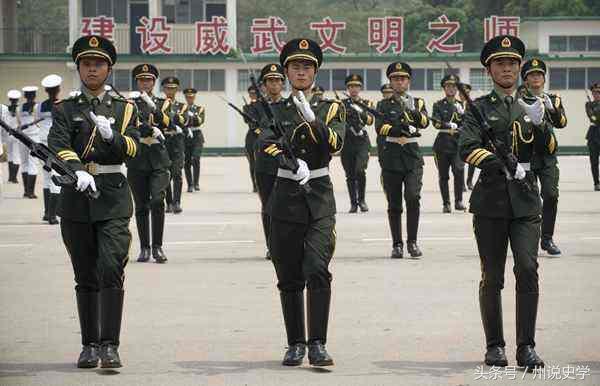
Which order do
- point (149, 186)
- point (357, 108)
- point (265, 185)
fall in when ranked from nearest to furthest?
point (265, 185) → point (149, 186) → point (357, 108)

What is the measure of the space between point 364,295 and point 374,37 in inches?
1778

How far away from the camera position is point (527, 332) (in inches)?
367

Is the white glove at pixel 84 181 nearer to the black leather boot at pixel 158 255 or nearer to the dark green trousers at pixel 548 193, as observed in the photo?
the black leather boot at pixel 158 255

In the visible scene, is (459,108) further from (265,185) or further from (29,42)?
(29,42)

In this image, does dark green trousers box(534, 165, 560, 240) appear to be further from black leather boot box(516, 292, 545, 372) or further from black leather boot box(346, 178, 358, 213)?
black leather boot box(346, 178, 358, 213)

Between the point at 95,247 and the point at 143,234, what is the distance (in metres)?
6.42

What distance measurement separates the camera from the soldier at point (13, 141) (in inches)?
1138

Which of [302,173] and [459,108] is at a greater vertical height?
[302,173]

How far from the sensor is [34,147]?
977 cm

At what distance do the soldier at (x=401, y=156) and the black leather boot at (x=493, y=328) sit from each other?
665 cm

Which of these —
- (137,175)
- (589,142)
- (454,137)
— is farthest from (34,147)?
(589,142)

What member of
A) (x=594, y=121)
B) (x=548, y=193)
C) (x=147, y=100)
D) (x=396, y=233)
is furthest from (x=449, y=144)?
(x=147, y=100)

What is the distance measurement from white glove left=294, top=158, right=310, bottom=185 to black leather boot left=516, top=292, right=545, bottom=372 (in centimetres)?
155

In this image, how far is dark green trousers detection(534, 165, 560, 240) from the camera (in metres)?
16.5
